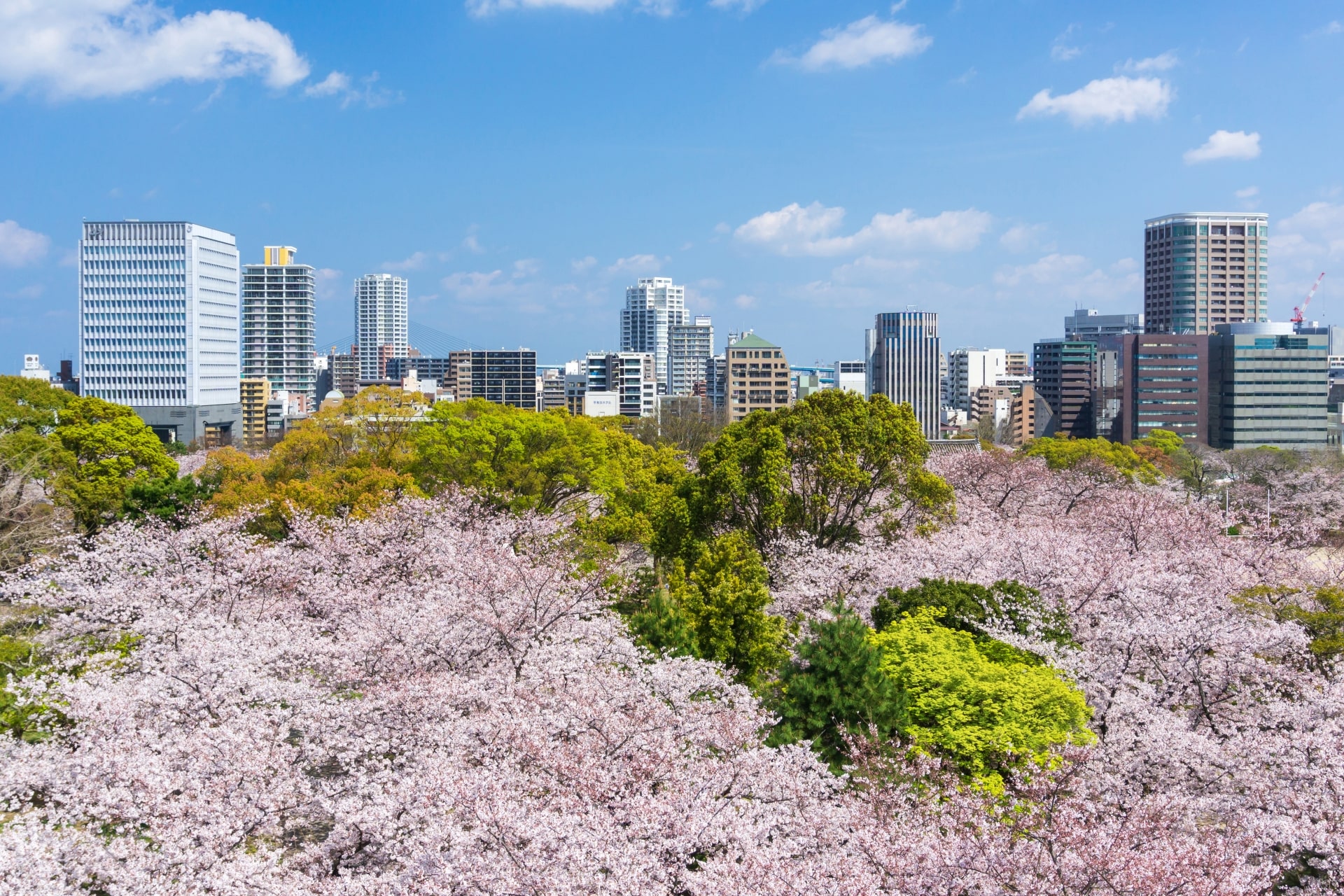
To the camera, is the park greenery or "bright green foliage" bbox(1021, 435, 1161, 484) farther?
"bright green foliage" bbox(1021, 435, 1161, 484)

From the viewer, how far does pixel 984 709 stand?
15.0m

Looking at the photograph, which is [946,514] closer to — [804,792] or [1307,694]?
[1307,694]

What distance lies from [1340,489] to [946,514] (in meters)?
29.0

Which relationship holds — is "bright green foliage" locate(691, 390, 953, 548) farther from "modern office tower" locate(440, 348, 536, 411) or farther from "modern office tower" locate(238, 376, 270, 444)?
"modern office tower" locate(440, 348, 536, 411)

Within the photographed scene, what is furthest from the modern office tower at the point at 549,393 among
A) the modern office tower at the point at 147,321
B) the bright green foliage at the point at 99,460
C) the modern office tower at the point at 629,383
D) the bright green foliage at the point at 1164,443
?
the bright green foliage at the point at 99,460

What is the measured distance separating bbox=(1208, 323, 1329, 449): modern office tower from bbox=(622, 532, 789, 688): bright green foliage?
78.8m

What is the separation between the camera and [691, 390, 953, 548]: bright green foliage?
26.0 m

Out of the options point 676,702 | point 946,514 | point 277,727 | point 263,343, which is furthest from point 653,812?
point 263,343

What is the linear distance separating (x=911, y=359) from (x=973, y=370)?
21032 mm

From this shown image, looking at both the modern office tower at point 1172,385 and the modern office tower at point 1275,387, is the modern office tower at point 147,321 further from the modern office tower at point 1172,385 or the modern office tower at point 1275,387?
the modern office tower at point 1275,387

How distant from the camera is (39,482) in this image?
34.6m

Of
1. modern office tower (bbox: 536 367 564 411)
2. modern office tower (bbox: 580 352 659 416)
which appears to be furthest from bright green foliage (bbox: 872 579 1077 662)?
modern office tower (bbox: 536 367 564 411)

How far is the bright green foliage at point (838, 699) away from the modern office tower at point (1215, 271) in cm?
14291

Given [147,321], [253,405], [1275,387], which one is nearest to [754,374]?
[1275,387]
